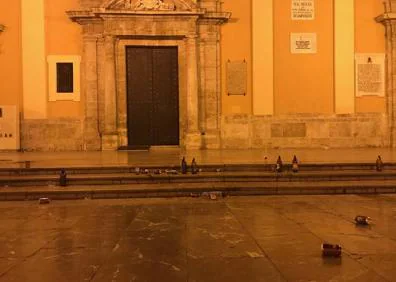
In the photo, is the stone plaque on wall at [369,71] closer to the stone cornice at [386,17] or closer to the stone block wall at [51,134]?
the stone cornice at [386,17]

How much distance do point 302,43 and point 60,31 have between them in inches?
305

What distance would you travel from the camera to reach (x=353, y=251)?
4785 millimetres

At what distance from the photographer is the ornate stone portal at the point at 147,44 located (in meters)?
15.1

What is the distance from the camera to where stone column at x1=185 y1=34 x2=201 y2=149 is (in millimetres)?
15398

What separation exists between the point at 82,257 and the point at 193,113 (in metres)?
11.0

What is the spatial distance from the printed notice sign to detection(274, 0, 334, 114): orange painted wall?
0.44 feet

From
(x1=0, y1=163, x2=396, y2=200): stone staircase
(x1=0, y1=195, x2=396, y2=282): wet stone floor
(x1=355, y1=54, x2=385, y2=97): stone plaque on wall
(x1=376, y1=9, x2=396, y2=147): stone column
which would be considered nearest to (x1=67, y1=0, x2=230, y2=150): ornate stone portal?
(x1=355, y1=54, x2=385, y2=97): stone plaque on wall

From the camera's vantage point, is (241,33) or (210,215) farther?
(241,33)

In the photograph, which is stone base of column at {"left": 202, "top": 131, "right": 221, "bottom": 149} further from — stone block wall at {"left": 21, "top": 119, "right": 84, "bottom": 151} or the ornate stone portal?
stone block wall at {"left": 21, "top": 119, "right": 84, "bottom": 151}

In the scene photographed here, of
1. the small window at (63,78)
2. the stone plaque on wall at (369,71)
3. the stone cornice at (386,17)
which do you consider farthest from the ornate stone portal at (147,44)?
the stone cornice at (386,17)

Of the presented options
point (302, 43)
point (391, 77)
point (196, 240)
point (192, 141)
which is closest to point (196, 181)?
point (196, 240)

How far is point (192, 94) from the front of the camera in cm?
1547

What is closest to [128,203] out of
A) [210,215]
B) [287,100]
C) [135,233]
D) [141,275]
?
[210,215]

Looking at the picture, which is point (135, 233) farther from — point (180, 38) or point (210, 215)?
point (180, 38)
